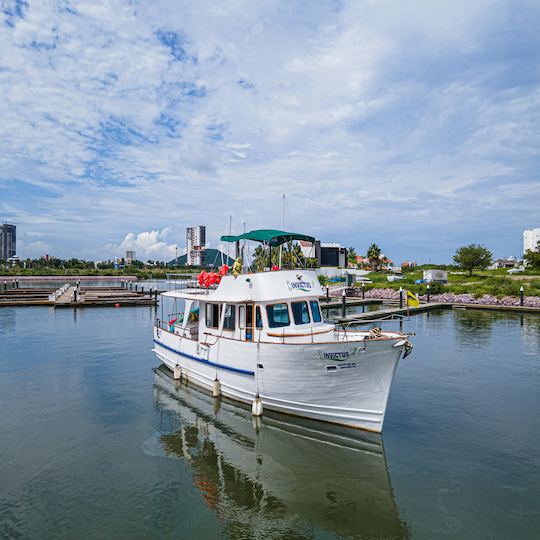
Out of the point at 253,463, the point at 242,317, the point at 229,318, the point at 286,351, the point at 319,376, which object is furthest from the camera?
the point at 229,318

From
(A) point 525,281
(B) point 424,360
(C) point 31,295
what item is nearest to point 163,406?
(B) point 424,360

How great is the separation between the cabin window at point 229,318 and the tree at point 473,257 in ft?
235

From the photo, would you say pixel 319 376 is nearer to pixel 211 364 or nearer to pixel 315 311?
pixel 315 311

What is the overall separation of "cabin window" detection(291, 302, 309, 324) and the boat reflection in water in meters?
3.40

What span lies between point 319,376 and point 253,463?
3100 mm

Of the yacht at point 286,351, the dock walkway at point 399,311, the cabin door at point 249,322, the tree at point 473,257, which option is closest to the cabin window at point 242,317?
the yacht at point 286,351

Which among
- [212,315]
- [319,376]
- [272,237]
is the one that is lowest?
[319,376]

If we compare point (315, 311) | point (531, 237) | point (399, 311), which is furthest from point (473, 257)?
point (531, 237)

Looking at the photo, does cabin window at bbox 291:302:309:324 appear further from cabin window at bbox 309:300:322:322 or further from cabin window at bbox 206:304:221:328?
cabin window at bbox 206:304:221:328

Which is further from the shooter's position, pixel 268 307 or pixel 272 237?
pixel 272 237

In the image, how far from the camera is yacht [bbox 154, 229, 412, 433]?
11.8 meters

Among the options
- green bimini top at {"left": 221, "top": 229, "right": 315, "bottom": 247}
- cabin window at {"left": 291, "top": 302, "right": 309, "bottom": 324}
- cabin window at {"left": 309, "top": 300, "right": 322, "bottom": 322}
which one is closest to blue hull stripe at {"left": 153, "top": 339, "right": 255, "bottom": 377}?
cabin window at {"left": 291, "top": 302, "right": 309, "bottom": 324}

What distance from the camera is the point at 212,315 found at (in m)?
16.0

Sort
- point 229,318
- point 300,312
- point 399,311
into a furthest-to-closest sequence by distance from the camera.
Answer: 1. point 399,311
2. point 229,318
3. point 300,312
